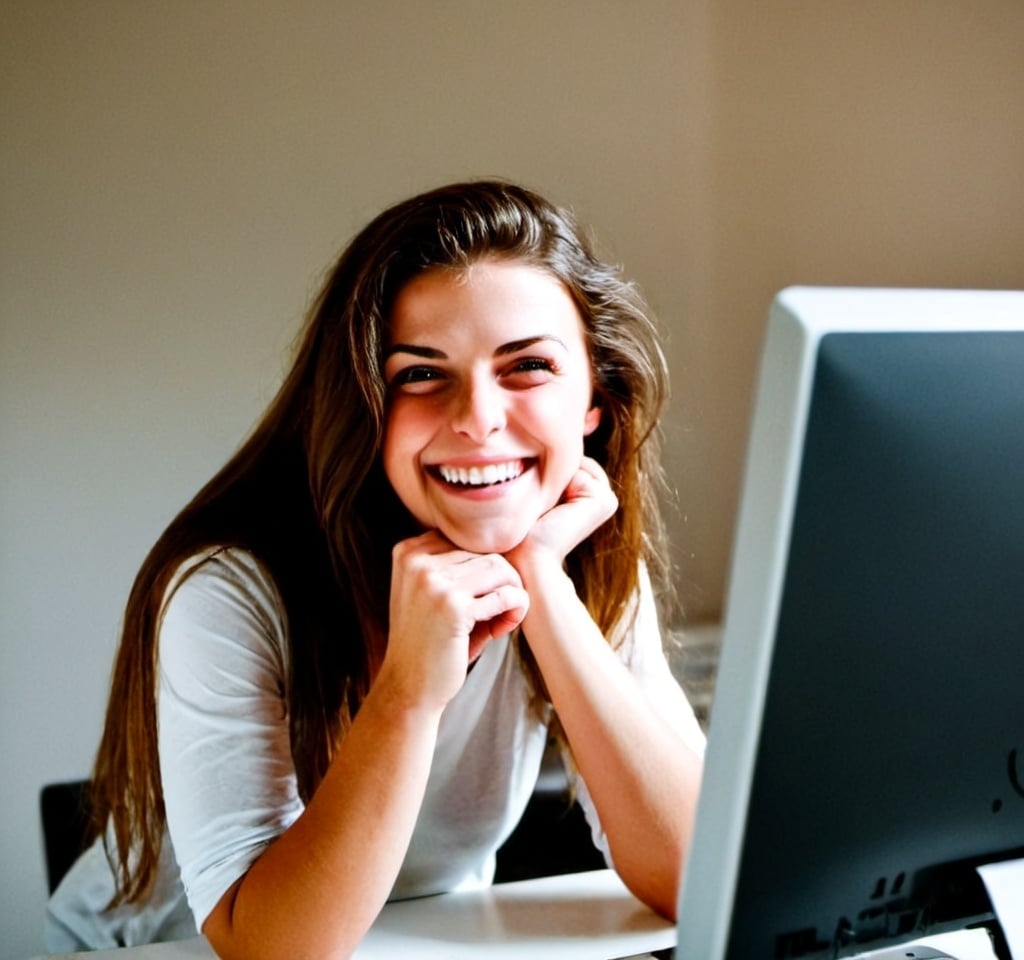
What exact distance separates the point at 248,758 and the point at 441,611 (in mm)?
214

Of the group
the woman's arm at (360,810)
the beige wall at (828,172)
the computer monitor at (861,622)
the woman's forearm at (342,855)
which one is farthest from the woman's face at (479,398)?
the beige wall at (828,172)

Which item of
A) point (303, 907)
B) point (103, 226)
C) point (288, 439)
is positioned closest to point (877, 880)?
point (303, 907)

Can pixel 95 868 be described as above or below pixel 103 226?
below

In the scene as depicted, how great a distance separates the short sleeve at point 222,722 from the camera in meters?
1.05

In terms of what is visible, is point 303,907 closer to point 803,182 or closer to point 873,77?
point 803,182

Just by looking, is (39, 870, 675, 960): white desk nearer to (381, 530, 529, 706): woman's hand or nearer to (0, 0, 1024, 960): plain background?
(381, 530, 529, 706): woman's hand

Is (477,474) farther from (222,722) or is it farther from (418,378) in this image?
(222,722)

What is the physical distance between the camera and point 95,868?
4.80 feet

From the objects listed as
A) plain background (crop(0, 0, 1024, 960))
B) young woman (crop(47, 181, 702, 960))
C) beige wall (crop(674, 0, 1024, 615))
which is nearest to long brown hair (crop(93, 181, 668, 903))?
young woman (crop(47, 181, 702, 960))

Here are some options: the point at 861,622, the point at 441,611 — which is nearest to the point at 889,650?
the point at 861,622

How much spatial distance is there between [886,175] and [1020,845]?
2.06 m

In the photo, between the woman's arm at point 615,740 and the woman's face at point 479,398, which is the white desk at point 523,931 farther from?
the woman's face at point 479,398

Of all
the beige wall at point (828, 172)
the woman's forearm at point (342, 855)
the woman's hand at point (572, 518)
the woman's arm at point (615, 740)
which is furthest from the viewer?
the beige wall at point (828, 172)

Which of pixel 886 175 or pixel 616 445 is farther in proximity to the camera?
pixel 886 175
